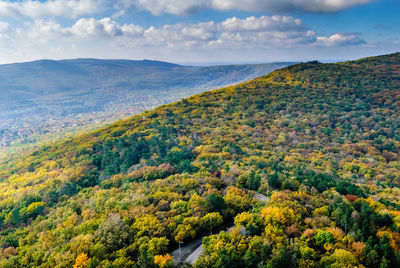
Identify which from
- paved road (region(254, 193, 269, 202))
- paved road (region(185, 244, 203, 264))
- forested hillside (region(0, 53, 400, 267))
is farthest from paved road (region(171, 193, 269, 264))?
paved road (region(254, 193, 269, 202))

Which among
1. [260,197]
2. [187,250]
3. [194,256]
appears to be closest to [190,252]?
[187,250]

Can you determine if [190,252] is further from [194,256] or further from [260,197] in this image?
[260,197]

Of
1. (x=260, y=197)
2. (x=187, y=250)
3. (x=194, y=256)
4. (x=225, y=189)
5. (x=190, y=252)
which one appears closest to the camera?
(x=194, y=256)

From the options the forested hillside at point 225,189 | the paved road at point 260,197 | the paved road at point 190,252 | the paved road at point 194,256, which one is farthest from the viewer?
the paved road at point 260,197

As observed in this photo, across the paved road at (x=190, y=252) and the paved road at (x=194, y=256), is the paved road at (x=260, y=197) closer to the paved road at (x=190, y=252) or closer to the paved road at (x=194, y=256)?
the paved road at (x=190, y=252)

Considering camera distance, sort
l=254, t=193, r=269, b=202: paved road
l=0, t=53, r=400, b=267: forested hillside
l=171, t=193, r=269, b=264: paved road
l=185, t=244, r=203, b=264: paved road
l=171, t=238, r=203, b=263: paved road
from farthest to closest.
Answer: l=254, t=193, r=269, b=202: paved road
l=171, t=238, r=203, b=263: paved road
l=171, t=193, r=269, b=264: paved road
l=185, t=244, r=203, b=264: paved road
l=0, t=53, r=400, b=267: forested hillside

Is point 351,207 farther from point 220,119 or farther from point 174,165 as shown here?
point 220,119

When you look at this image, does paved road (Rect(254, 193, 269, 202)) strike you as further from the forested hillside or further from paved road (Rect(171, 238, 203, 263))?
paved road (Rect(171, 238, 203, 263))

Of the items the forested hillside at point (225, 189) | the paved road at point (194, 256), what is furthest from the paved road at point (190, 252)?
the forested hillside at point (225, 189)
